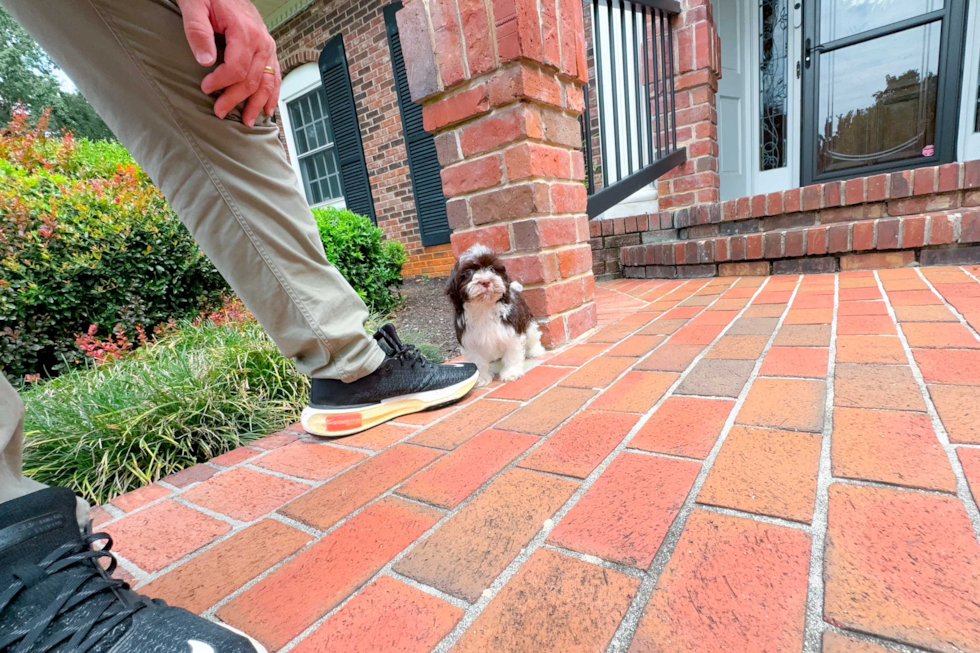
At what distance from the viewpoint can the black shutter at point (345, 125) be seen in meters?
6.23

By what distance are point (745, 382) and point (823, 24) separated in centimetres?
473

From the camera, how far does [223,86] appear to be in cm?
100

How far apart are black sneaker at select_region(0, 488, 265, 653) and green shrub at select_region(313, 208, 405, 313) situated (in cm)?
287

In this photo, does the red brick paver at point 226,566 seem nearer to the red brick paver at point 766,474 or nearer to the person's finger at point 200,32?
the red brick paver at point 766,474

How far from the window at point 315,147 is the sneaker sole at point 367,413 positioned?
6.43 meters

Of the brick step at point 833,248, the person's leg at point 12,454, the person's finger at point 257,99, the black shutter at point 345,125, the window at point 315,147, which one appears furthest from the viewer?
the window at point 315,147

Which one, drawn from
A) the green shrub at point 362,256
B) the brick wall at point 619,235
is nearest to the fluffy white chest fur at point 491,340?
the green shrub at point 362,256

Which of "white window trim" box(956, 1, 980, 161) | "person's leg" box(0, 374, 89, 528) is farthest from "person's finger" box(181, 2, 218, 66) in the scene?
"white window trim" box(956, 1, 980, 161)

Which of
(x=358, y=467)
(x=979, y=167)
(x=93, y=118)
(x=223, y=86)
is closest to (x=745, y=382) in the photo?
(x=358, y=467)

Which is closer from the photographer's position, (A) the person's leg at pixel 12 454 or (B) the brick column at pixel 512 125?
(A) the person's leg at pixel 12 454

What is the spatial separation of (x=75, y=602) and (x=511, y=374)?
1.39 metres

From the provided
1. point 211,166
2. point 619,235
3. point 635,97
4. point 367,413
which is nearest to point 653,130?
point 635,97

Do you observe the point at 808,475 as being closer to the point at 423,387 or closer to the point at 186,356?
the point at 423,387

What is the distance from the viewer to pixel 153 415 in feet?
5.31
